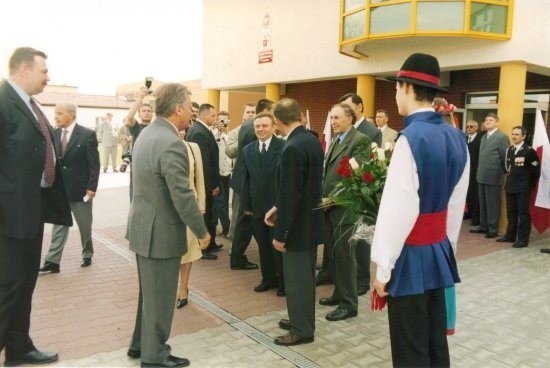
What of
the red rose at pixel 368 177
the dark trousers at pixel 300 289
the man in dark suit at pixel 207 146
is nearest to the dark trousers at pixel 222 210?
the man in dark suit at pixel 207 146

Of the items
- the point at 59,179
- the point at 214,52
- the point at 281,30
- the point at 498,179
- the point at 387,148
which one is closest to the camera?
the point at 387,148

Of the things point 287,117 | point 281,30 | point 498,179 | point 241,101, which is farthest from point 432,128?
point 241,101

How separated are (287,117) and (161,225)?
1.59m

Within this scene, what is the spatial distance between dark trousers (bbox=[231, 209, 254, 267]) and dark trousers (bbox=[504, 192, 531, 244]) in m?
4.96

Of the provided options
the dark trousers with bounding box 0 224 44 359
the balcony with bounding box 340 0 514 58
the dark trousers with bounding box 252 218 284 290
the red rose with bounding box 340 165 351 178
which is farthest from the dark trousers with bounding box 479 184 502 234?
the dark trousers with bounding box 0 224 44 359

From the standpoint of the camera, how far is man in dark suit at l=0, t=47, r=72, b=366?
11.2 feet

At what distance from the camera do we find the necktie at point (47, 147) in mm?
3757

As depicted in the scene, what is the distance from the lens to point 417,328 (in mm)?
2715

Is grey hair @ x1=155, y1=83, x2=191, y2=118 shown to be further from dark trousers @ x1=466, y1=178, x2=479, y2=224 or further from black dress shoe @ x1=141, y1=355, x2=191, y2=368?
dark trousers @ x1=466, y1=178, x2=479, y2=224

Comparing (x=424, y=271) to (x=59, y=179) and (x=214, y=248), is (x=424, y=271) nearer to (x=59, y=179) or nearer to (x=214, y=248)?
(x=59, y=179)

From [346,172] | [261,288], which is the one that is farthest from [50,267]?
[346,172]

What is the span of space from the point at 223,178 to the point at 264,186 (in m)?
3.26

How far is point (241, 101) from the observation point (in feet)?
76.2

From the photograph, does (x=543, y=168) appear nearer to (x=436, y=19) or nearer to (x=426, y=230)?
(x=436, y=19)
